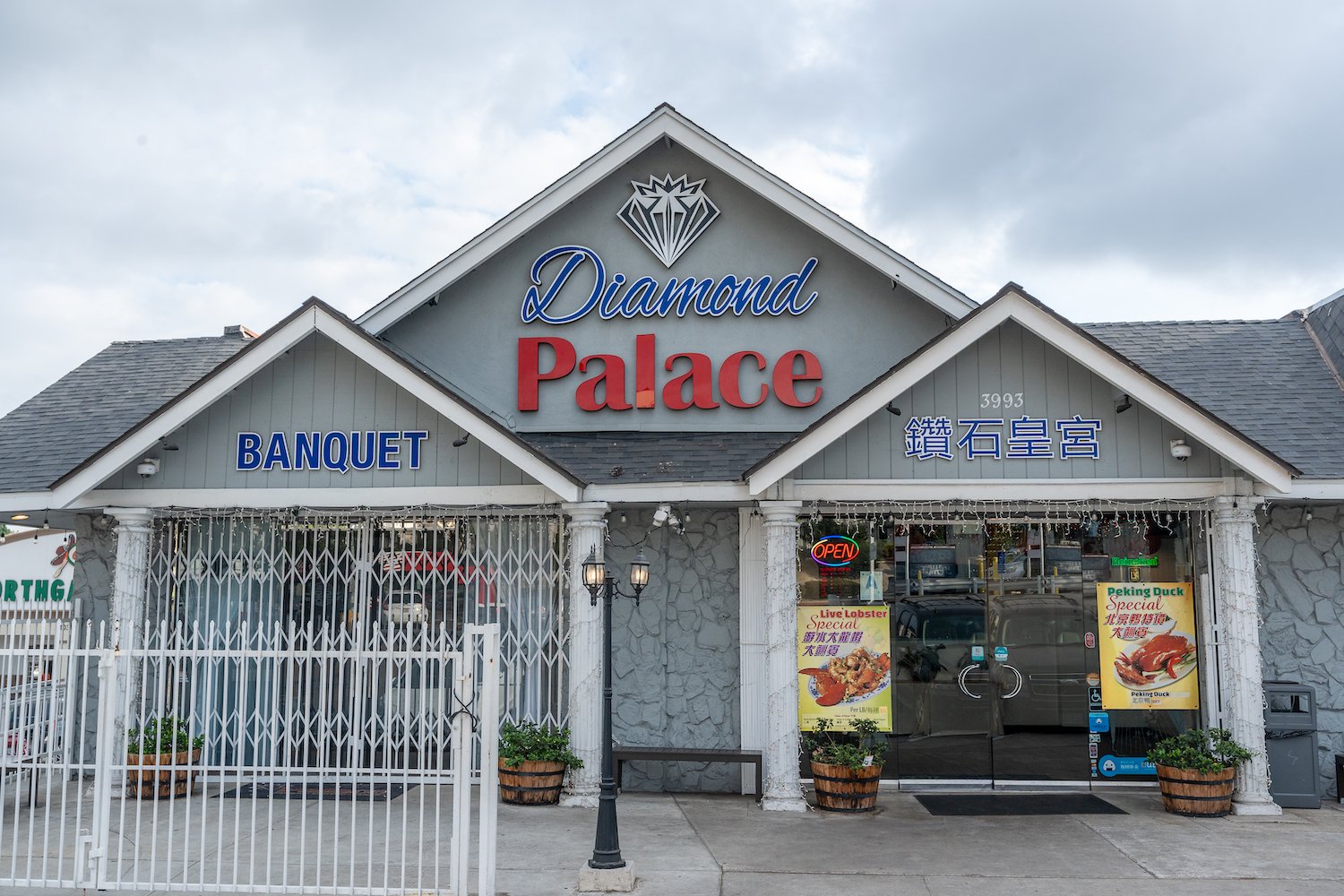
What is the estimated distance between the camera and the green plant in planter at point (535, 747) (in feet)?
33.4

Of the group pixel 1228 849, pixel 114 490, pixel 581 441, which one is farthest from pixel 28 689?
pixel 1228 849

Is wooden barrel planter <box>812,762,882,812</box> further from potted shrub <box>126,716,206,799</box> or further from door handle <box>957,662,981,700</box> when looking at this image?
potted shrub <box>126,716,206,799</box>

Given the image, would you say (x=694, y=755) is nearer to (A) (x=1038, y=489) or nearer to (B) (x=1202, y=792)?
(A) (x=1038, y=489)

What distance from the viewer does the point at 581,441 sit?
11.5m

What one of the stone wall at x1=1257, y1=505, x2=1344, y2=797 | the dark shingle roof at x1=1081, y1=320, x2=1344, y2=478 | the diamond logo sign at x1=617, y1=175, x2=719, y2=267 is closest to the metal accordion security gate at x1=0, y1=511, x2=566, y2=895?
the diamond logo sign at x1=617, y1=175, x2=719, y2=267

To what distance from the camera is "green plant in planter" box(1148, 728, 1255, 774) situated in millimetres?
9719

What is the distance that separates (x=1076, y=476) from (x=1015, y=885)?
3.84 m

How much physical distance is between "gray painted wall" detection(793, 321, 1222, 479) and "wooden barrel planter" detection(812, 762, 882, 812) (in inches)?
106

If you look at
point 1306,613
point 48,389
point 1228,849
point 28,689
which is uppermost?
point 48,389

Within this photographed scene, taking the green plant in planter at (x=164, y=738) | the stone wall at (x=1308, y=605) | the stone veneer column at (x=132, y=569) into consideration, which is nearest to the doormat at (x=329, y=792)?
the green plant in planter at (x=164, y=738)

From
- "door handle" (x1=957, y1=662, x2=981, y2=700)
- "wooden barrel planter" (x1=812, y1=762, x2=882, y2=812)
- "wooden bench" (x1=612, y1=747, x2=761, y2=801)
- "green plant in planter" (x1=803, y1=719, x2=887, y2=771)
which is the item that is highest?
"door handle" (x1=957, y1=662, x2=981, y2=700)

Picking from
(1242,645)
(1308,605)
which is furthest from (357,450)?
(1308,605)

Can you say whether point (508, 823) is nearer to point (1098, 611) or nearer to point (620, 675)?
point (620, 675)

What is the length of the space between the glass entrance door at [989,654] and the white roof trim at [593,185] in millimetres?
3373
